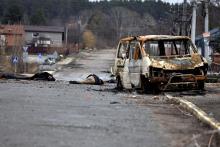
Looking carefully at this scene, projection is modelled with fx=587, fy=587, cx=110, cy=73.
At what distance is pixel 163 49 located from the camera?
20922 millimetres

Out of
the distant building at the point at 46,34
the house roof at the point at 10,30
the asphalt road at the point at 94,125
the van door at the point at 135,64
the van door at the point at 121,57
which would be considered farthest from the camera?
the distant building at the point at 46,34

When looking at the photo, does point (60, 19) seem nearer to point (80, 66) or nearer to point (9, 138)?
point (80, 66)

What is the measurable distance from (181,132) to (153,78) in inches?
390

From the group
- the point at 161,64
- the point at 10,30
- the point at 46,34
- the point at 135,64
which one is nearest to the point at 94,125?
the point at 161,64

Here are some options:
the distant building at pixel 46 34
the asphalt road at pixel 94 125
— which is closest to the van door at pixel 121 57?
the asphalt road at pixel 94 125

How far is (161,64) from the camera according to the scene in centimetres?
1938

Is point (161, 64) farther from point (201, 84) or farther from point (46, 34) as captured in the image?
point (46, 34)

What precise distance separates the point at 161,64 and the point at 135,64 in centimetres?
144

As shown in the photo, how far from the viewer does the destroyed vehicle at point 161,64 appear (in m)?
19.3

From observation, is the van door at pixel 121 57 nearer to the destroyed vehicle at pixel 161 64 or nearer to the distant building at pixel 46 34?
the destroyed vehicle at pixel 161 64

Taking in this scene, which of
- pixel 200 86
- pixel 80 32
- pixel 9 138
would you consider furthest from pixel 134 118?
pixel 80 32

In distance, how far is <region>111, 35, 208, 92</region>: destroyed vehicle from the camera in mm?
19328

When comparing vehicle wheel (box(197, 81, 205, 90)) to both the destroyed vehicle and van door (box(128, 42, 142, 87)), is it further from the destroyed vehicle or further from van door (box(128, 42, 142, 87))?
van door (box(128, 42, 142, 87))

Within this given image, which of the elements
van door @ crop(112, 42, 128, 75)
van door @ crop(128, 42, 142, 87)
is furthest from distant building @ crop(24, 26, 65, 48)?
van door @ crop(128, 42, 142, 87)
